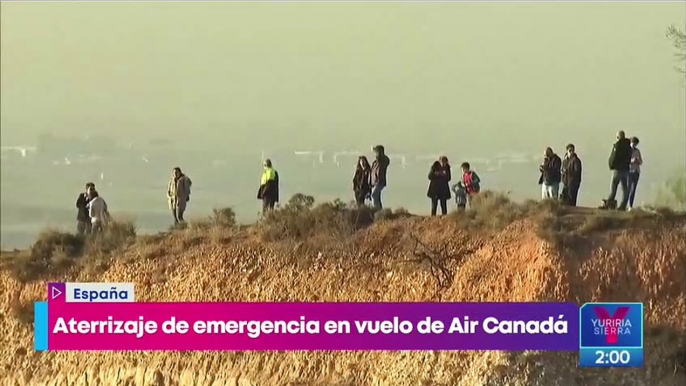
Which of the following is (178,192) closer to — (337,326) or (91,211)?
(91,211)

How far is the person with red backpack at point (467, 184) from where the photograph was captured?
12148 millimetres

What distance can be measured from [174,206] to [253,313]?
2.45 metres

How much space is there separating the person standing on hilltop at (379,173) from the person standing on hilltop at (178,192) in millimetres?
2297

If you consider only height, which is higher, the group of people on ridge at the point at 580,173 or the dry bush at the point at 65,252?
the group of people on ridge at the point at 580,173

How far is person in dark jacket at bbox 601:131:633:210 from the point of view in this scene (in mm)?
11742

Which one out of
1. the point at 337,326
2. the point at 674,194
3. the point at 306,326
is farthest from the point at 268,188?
the point at 674,194

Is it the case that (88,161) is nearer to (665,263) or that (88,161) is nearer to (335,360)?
(335,360)

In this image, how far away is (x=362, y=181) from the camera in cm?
1235

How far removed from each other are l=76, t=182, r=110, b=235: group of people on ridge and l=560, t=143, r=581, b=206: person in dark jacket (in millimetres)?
5734

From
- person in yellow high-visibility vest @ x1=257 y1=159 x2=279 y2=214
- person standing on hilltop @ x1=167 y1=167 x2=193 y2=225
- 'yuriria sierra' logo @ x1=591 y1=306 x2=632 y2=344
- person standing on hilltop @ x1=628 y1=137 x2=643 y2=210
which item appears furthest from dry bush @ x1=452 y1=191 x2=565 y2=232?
person standing on hilltop @ x1=167 y1=167 x2=193 y2=225

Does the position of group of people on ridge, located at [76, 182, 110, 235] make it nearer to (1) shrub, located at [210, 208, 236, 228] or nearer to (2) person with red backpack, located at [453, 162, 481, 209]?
(1) shrub, located at [210, 208, 236, 228]

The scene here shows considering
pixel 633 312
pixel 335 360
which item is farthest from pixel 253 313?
pixel 633 312

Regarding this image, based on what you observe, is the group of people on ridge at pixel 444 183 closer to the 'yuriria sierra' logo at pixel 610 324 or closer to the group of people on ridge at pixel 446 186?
the group of people on ridge at pixel 446 186

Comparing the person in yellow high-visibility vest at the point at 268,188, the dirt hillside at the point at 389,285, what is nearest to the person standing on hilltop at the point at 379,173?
the dirt hillside at the point at 389,285
